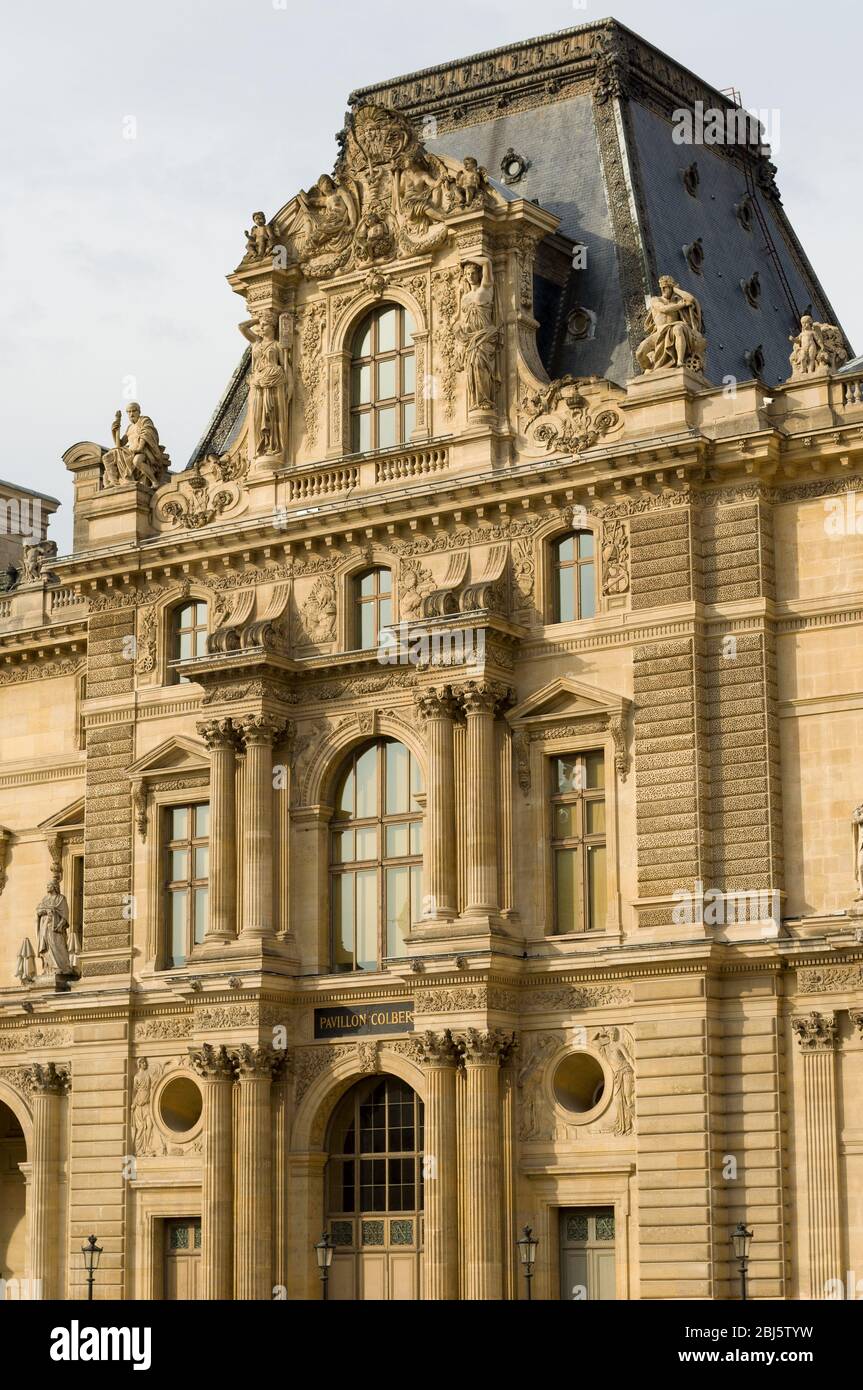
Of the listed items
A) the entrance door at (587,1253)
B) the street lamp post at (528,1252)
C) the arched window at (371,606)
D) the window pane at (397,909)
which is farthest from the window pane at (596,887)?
the arched window at (371,606)

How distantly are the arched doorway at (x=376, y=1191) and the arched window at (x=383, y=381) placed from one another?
12.1 metres

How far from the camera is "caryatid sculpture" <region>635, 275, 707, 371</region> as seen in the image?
41.2m

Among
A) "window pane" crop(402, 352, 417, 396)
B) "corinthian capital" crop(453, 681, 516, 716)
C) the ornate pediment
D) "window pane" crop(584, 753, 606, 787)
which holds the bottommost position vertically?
"window pane" crop(584, 753, 606, 787)

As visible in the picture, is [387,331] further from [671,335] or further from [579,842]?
[579,842]

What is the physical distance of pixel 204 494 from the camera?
153 feet

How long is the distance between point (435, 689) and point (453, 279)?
809 centimetres

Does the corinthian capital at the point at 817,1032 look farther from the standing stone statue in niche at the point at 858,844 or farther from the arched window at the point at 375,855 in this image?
the arched window at the point at 375,855

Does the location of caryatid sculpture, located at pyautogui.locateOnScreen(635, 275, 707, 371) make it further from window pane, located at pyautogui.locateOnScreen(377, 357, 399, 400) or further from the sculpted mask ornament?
window pane, located at pyautogui.locateOnScreen(377, 357, 399, 400)

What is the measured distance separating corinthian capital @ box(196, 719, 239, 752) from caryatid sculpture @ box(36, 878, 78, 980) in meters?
6.52

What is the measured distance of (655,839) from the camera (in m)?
39.4

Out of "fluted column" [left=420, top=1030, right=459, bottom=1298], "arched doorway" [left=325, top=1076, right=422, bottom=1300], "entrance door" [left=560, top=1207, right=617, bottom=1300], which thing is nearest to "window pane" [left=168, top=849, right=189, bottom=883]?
"arched doorway" [left=325, top=1076, right=422, bottom=1300]

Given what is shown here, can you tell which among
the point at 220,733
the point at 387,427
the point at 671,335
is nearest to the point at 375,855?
the point at 220,733

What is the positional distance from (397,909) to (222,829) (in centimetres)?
367
